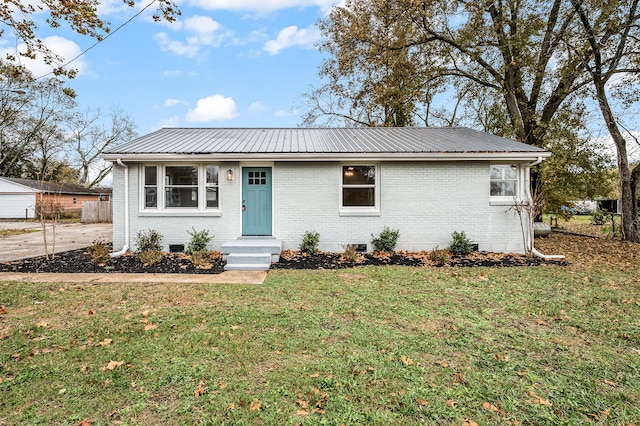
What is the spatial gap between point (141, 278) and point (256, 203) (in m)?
3.64

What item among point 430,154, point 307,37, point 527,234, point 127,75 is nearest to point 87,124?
point 127,75

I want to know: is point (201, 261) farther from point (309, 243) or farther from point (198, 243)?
point (309, 243)

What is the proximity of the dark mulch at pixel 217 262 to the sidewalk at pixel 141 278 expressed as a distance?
16.0 inches

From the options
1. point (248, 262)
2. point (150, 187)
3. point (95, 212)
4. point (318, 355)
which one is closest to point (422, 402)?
point (318, 355)

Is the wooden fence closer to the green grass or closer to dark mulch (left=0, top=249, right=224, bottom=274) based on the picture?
dark mulch (left=0, top=249, right=224, bottom=274)

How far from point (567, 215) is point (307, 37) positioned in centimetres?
1477

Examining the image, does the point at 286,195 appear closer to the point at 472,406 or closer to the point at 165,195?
the point at 165,195

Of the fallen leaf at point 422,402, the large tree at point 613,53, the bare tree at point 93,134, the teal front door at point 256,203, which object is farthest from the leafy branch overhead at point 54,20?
the bare tree at point 93,134

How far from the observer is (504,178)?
922cm

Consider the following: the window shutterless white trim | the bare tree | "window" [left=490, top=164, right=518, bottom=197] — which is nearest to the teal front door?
the window shutterless white trim

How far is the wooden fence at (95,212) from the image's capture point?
21688 millimetres

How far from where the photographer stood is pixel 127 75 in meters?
15.5

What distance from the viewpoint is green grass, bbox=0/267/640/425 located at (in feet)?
8.04

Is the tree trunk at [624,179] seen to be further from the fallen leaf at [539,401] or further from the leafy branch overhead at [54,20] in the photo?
the leafy branch overhead at [54,20]
